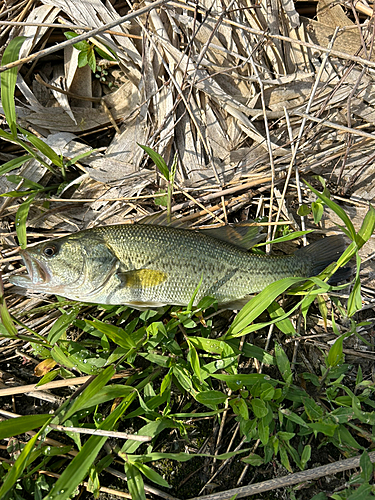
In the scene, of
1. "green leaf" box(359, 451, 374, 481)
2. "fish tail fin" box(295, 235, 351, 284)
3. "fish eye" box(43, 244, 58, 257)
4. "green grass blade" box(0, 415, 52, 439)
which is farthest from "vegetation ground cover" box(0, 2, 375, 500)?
"fish eye" box(43, 244, 58, 257)

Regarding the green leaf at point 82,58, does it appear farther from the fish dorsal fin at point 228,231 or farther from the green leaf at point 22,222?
the fish dorsal fin at point 228,231

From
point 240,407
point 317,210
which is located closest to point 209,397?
point 240,407

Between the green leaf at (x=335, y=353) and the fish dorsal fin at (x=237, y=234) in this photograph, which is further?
the fish dorsal fin at (x=237, y=234)

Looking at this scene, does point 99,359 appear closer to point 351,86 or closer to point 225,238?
point 225,238

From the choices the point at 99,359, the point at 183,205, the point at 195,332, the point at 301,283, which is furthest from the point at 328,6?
the point at 99,359

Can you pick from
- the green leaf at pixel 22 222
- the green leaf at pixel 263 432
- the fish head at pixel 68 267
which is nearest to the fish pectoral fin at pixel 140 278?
the fish head at pixel 68 267
